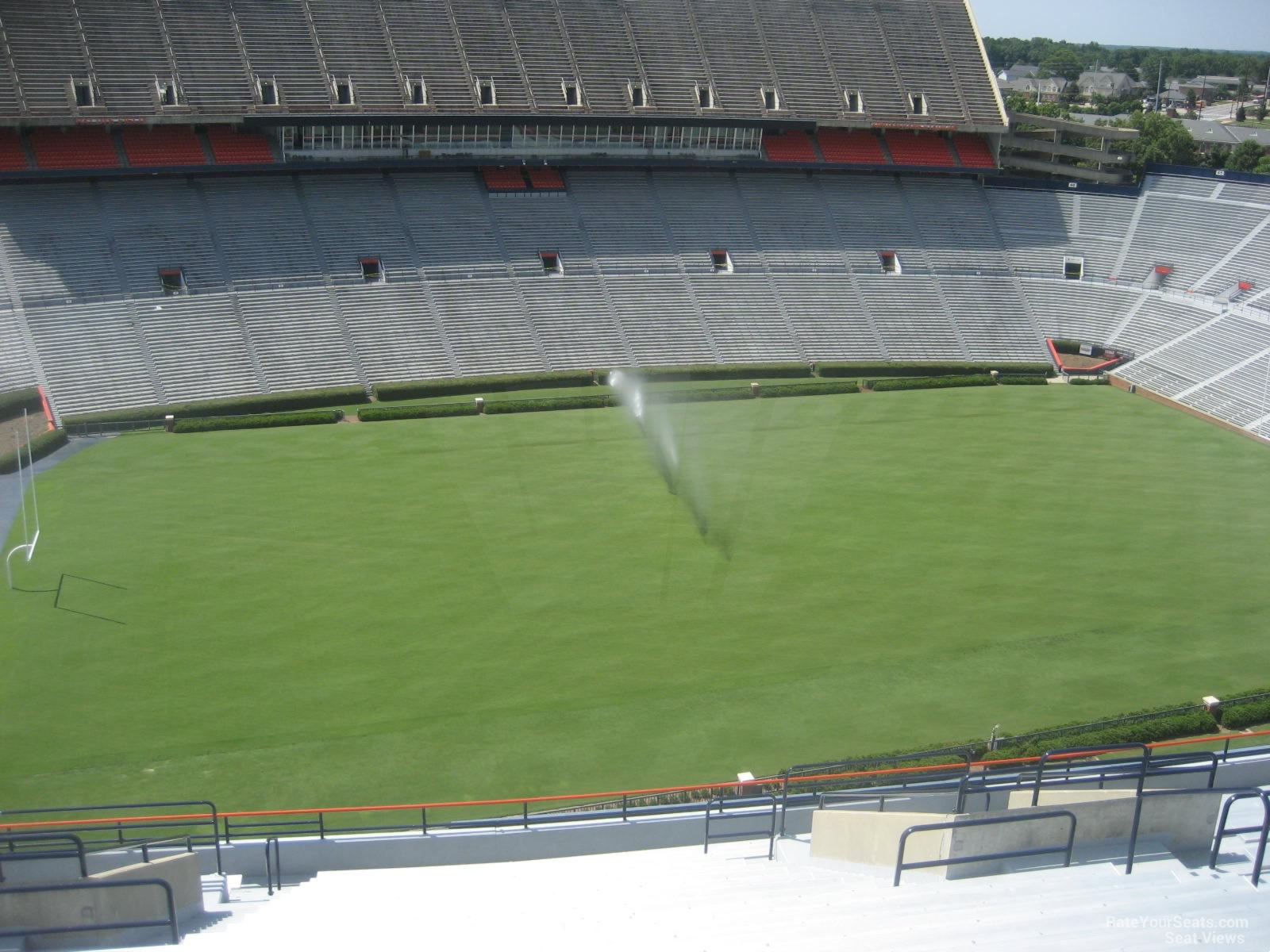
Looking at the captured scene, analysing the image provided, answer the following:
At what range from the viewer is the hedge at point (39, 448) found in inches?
1559

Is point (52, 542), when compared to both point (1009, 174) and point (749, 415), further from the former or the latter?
point (1009, 174)

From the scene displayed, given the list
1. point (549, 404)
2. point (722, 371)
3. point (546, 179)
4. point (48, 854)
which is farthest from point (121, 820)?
point (546, 179)

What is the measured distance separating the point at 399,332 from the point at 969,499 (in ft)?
81.4

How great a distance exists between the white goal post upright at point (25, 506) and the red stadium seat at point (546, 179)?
2610 centimetres

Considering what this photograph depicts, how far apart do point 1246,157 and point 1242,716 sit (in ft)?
282

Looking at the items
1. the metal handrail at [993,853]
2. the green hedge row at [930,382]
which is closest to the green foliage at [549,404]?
the green hedge row at [930,382]

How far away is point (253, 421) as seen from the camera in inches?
1800

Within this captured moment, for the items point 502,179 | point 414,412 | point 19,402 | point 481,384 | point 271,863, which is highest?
point 502,179

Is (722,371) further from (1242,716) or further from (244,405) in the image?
(1242,716)

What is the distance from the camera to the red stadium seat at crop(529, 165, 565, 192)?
59.2 meters

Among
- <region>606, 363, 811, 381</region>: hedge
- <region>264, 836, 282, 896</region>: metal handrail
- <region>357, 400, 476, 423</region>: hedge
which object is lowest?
<region>264, 836, 282, 896</region>: metal handrail

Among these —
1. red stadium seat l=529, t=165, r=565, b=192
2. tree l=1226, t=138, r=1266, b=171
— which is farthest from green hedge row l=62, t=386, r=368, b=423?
tree l=1226, t=138, r=1266, b=171

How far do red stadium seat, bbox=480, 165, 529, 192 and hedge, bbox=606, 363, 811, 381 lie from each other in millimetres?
12368

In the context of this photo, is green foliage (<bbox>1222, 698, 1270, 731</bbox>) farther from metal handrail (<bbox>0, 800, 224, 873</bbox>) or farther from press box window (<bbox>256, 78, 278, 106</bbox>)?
press box window (<bbox>256, 78, 278, 106</bbox>)
